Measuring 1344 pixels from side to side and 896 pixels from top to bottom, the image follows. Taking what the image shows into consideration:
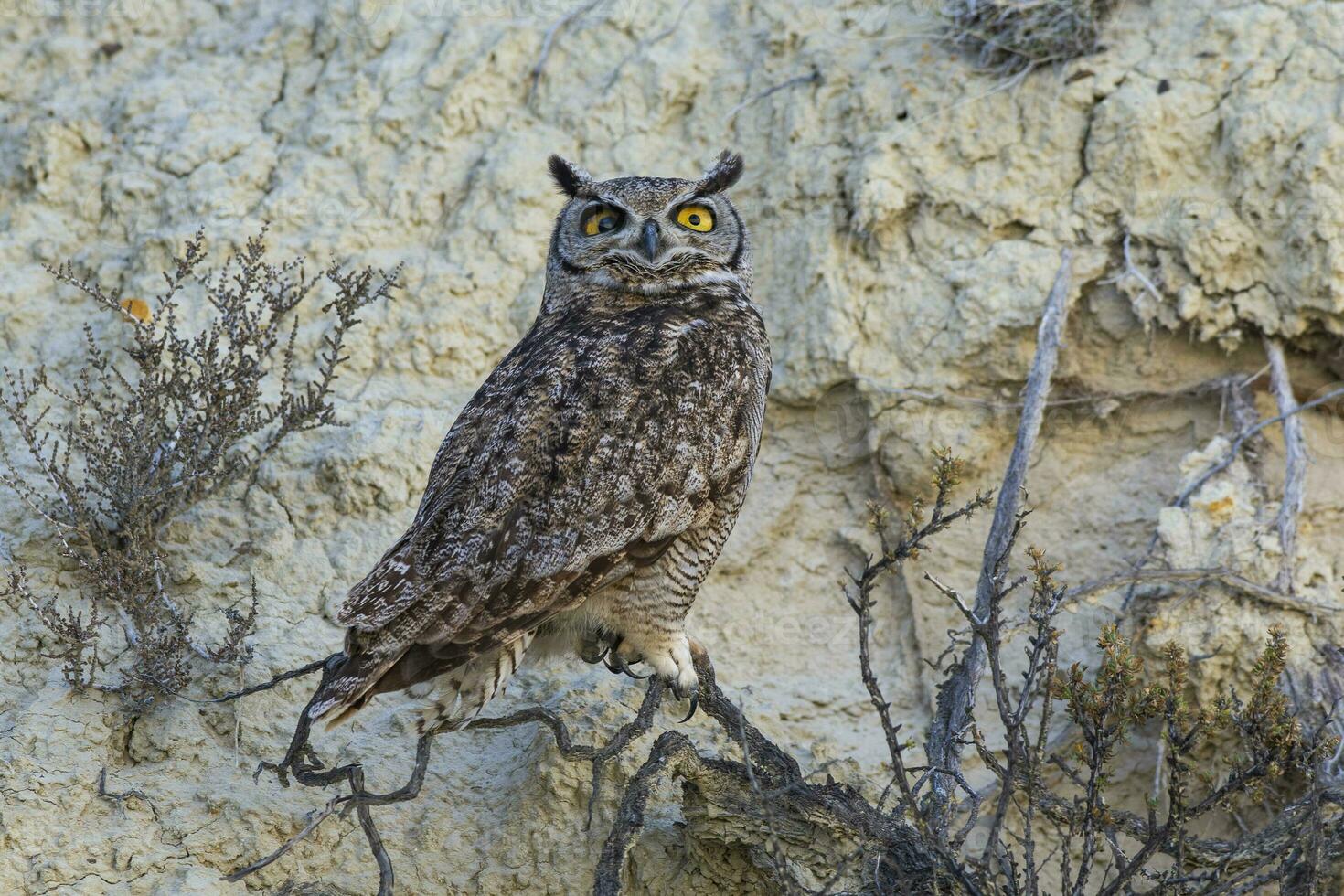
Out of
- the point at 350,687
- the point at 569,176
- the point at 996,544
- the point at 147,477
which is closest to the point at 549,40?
the point at 569,176

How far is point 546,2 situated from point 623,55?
0.41m

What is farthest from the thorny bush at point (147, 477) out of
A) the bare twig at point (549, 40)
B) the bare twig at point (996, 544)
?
the bare twig at point (996, 544)

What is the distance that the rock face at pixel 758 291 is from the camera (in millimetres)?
3639

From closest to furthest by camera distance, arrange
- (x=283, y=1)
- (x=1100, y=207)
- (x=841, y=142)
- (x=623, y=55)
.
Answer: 1. (x=1100, y=207)
2. (x=841, y=142)
3. (x=623, y=55)
4. (x=283, y=1)

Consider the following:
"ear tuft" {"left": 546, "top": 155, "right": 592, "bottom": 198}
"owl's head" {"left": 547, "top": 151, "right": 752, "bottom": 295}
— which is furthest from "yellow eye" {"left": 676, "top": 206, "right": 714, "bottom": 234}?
"ear tuft" {"left": 546, "top": 155, "right": 592, "bottom": 198}

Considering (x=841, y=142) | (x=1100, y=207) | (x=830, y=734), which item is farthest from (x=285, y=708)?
(x=1100, y=207)

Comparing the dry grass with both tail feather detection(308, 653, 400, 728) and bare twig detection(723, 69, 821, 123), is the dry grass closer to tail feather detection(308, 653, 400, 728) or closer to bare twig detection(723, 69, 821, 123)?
bare twig detection(723, 69, 821, 123)

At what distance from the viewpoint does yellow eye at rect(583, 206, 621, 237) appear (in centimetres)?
389

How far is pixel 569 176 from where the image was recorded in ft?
13.6

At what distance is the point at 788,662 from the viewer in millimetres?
4312

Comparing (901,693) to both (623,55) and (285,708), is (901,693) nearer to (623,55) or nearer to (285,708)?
(285,708)

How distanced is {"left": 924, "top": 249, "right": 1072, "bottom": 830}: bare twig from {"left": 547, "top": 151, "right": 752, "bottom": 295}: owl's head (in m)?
0.94

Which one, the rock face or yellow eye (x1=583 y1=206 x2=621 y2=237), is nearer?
the rock face

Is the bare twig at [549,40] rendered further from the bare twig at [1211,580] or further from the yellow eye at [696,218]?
the bare twig at [1211,580]
